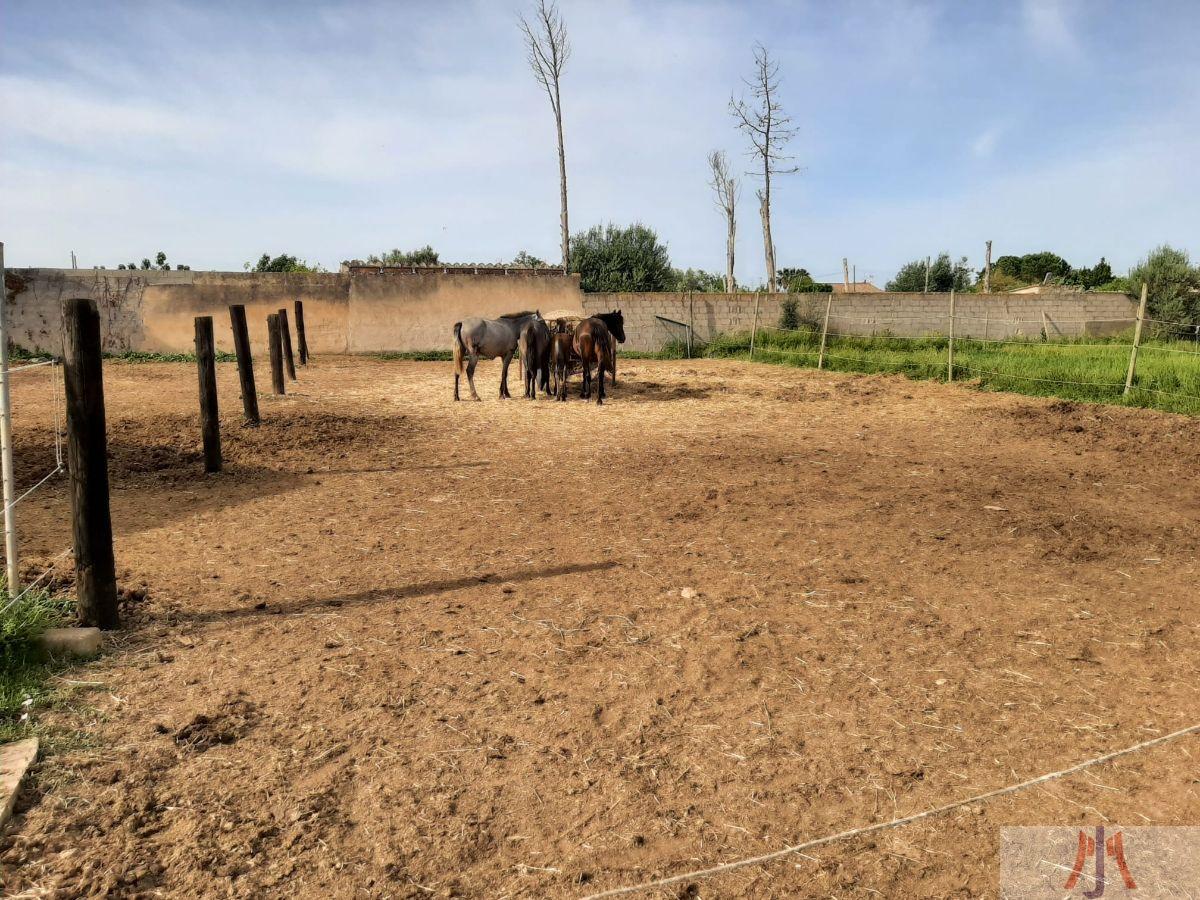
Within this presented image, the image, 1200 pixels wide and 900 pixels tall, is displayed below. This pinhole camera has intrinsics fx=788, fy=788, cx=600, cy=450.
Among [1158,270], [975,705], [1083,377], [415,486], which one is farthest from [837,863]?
[1158,270]

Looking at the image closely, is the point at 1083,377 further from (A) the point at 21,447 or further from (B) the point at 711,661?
(A) the point at 21,447

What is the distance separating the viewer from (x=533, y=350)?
12.3 meters

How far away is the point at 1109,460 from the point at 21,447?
10305 millimetres

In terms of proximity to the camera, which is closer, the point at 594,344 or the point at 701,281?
the point at 594,344

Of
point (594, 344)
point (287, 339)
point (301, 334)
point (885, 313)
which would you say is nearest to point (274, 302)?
point (301, 334)

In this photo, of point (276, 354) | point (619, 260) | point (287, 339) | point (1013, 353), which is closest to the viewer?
point (276, 354)

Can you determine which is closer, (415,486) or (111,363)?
(415,486)

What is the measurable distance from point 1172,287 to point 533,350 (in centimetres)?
1894

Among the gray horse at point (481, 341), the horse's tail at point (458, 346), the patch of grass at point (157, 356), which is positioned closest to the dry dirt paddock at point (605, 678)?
the horse's tail at point (458, 346)

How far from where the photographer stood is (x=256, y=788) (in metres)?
2.56

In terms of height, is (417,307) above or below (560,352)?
above

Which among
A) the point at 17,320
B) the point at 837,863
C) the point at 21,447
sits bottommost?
the point at 837,863

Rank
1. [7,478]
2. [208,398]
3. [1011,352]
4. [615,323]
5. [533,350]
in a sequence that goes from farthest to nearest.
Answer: [1011,352]
[615,323]
[533,350]
[208,398]
[7,478]

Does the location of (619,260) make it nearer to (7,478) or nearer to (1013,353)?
(1013,353)
